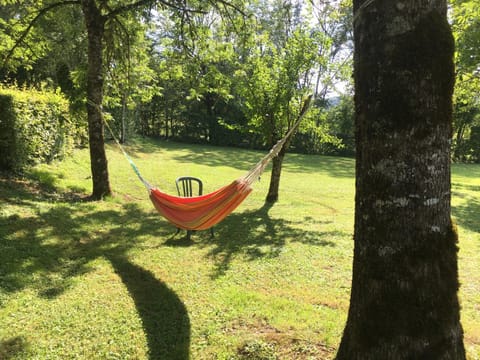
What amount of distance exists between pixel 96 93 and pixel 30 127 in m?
1.76

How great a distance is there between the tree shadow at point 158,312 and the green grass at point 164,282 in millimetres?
10

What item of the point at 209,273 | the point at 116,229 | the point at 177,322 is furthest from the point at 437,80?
the point at 116,229

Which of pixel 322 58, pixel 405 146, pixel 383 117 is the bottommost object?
pixel 405 146

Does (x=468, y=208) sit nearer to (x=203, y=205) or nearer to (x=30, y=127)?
(x=203, y=205)

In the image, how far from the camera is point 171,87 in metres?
21.4

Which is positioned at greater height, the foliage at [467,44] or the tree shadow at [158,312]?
the foliage at [467,44]

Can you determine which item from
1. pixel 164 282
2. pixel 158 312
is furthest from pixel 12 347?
pixel 164 282

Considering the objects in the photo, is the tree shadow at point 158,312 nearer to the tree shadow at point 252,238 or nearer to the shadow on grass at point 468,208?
the tree shadow at point 252,238

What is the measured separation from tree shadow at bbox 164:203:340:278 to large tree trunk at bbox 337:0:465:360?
2.30 meters

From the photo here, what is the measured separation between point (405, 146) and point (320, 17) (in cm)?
215

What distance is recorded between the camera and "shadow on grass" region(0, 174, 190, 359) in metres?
2.57

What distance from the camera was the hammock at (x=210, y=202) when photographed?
3420mm

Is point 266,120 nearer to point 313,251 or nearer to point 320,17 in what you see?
point 313,251

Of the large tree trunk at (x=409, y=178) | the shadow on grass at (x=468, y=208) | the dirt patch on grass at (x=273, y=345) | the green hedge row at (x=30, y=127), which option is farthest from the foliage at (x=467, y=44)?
the green hedge row at (x=30, y=127)
